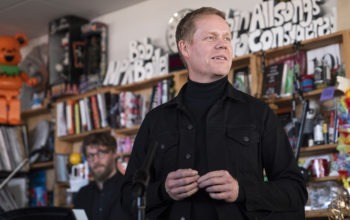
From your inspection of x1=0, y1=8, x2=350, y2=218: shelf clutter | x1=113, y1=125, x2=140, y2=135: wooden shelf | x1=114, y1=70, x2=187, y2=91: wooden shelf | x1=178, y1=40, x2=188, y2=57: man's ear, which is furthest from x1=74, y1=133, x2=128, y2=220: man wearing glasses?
x1=178, y1=40, x2=188, y2=57: man's ear

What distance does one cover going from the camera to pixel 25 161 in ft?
15.1

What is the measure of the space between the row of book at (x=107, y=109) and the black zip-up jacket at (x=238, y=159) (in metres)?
2.55

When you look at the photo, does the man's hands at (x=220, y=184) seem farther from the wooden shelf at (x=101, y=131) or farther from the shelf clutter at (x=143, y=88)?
the wooden shelf at (x=101, y=131)

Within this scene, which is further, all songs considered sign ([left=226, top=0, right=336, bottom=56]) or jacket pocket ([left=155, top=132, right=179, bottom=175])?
all songs considered sign ([left=226, top=0, right=336, bottom=56])

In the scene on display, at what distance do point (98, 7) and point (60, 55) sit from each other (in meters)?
0.58

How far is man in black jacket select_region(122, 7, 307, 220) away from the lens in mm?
1362

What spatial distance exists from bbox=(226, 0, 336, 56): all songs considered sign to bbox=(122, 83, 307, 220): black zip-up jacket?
216 cm

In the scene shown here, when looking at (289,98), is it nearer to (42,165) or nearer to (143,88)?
(143,88)

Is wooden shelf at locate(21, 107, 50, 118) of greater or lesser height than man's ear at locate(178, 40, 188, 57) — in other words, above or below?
above

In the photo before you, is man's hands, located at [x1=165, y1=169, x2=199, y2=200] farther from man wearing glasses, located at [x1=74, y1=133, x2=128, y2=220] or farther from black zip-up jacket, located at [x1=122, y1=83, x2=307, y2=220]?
man wearing glasses, located at [x1=74, y1=133, x2=128, y2=220]

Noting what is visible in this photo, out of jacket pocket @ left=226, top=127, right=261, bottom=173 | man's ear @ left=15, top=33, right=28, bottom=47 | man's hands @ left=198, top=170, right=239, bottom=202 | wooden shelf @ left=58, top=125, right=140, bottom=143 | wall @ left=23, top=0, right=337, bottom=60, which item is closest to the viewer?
man's hands @ left=198, top=170, right=239, bottom=202

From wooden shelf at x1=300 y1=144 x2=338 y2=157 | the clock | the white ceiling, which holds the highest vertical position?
the white ceiling

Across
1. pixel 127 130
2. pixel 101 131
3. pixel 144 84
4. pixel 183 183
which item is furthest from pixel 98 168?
pixel 183 183

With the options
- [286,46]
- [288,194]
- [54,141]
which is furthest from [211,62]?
[54,141]
